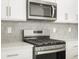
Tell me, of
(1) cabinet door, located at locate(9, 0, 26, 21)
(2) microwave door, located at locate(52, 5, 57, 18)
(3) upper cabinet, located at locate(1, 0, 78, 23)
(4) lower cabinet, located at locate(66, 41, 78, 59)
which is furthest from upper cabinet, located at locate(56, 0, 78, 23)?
(1) cabinet door, located at locate(9, 0, 26, 21)

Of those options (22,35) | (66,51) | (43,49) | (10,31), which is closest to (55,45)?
(43,49)

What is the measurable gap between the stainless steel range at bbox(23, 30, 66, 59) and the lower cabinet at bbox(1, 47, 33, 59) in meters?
0.11

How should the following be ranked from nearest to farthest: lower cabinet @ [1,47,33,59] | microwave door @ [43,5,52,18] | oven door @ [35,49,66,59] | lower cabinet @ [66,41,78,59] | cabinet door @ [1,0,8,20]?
lower cabinet @ [1,47,33,59]
cabinet door @ [1,0,8,20]
oven door @ [35,49,66,59]
microwave door @ [43,5,52,18]
lower cabinet @ [66,41,78,59]

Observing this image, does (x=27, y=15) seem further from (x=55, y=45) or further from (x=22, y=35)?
(x=55, y=45)

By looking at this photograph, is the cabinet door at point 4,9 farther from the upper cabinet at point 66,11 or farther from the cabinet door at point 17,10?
the upper cabinet at point 66,11

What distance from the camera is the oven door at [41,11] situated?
2120mm

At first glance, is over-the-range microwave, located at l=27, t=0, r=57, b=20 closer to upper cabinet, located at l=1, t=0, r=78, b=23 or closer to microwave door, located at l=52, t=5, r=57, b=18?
microwave door, located at l=52, t=5, r=57, b=18

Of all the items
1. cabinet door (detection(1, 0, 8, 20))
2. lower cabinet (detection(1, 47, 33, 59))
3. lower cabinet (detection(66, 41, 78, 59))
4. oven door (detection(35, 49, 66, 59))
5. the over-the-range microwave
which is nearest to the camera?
lower cabinet (detection(1, 47, 33, 59))

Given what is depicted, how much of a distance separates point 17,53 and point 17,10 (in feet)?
2.49

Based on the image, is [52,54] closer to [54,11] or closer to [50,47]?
[50,47]

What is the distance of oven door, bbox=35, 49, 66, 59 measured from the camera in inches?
75.9

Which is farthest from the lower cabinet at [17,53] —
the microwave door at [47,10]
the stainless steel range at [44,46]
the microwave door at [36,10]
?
the microwave door at [47,10]

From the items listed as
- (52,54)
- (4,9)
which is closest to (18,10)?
(4,9)

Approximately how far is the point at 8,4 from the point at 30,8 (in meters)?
0.43
